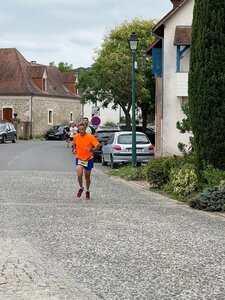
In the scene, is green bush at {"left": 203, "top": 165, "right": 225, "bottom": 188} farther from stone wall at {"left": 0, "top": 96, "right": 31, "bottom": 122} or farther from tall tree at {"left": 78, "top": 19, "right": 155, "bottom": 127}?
stone wall at {"left": 0, "top": 96, "right": 31, "bottom": 122}

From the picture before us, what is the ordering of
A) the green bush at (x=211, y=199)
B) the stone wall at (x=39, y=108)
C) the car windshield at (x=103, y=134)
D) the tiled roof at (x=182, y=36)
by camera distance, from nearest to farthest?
the green bush at (x=211, y=199), the tiled roof at (x=182, y=36), the car windshield at (x=103, y=134), the stone wall at (x=39, y=108)

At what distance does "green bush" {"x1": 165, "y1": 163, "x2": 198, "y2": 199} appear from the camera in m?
16.0

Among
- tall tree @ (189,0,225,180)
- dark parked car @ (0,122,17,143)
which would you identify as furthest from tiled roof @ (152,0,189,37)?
dark parked car @ (0,122,17,143)

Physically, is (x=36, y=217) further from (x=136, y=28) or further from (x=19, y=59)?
(x=19, y=59)

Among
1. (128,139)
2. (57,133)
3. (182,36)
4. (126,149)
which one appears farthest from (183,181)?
(57,133)

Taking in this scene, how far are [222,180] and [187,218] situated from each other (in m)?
2.25

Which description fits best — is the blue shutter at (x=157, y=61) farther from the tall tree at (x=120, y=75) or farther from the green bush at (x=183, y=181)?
the green bush at (x=183, y=181)

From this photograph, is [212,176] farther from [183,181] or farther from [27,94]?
[27,94]

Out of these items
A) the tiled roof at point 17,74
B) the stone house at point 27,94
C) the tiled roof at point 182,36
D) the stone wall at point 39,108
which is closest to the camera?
the tiled roof at point 182,36

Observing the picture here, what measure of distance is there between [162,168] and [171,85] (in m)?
14.0

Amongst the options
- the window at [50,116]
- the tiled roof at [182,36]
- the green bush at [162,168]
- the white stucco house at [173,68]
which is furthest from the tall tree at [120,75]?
the green bush at [162,168]

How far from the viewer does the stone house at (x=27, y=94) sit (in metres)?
69.7

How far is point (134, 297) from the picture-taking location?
20.9ft

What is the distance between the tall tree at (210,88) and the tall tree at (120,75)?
32.9 metres
